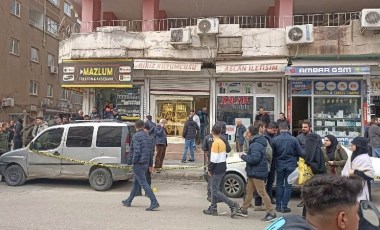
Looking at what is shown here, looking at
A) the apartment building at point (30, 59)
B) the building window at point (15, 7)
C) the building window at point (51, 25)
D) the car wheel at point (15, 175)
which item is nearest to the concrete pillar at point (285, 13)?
the car wheel at point (15, 175)

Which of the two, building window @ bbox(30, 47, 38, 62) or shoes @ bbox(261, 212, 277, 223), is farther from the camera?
building window @ bbox(30, 47, 38, 62)

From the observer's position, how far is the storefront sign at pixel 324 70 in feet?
42.4

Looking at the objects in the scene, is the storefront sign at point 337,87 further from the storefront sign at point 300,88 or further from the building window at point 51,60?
the building window at point 51,60

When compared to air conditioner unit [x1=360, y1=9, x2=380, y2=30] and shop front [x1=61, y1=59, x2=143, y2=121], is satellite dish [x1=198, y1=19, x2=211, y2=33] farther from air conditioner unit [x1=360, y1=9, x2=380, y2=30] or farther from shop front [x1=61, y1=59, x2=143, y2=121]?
air conditioner unit [x1=360, y1=9, x2=380, y2=30]

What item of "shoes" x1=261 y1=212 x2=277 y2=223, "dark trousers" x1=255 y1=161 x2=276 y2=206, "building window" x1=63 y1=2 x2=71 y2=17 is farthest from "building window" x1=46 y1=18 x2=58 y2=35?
A: "shoes" x1=261 y1=212 x2=277 y2=223

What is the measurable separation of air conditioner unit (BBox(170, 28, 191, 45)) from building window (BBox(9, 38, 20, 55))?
17491 millimetres

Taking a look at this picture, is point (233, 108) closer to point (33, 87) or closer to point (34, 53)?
point (33, 87)

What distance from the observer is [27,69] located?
96.6 ft

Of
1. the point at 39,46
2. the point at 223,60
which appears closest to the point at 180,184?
the point at 223,60

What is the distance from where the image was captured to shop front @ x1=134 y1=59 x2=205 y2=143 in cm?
1490

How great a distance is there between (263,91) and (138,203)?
800 centimetres

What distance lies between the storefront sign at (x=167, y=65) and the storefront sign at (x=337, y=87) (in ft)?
14.4

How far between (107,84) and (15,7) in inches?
689

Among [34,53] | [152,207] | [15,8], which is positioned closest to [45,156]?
[152,207]
